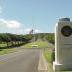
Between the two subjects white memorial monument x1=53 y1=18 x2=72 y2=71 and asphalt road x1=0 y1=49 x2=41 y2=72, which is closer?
white memorial monument x1=53 y1=18 x2=72 y2=71

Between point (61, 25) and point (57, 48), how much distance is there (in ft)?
4.24

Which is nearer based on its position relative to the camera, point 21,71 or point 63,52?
point 63,52

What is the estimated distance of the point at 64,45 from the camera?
14.8m

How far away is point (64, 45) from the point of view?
582 inches

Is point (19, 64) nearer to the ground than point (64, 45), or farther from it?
nearer to the ground

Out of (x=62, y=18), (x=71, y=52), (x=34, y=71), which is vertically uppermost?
(x=62, y=18)

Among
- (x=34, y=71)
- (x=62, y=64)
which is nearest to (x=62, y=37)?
(x=62, y=64)

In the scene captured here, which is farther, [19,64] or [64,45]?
[19,64]

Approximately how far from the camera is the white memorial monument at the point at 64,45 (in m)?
14.7

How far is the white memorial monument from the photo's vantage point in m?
14.7

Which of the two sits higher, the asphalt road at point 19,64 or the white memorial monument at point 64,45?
the white memorial monument at point 64,45

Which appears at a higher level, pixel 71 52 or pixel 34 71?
pixel 71 52

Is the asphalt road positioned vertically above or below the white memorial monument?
below

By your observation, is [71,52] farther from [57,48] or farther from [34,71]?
[34,71]
